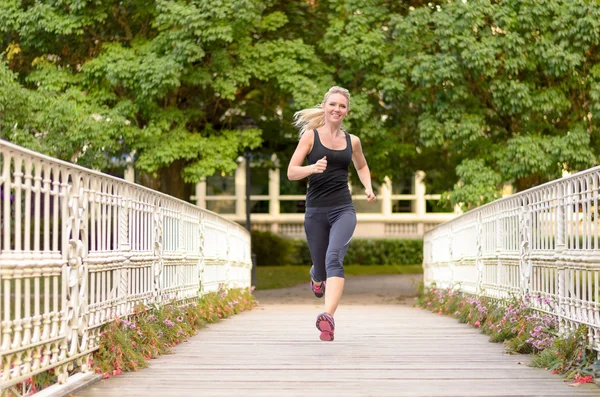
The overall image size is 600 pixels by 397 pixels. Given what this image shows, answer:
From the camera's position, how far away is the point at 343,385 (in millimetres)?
6207

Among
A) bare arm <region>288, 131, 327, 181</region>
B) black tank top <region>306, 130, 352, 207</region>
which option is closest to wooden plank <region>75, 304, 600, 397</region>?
black tank top <region>306, 130, 352, 207</region>

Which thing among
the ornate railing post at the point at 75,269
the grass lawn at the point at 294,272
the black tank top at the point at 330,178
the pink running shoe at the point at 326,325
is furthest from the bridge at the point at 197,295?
the grass lawn at the point at 294,272

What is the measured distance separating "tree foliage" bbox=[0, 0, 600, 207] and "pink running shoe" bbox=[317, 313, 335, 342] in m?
12.6

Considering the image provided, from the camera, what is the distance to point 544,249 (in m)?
8.66

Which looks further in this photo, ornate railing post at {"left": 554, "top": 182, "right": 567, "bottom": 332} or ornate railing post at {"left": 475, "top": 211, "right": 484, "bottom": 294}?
ornate railing post at {"left": 475, "top": 211, "right": 484, "bottom": 294}

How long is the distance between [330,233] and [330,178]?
461 millimetres

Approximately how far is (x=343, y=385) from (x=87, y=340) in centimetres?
170

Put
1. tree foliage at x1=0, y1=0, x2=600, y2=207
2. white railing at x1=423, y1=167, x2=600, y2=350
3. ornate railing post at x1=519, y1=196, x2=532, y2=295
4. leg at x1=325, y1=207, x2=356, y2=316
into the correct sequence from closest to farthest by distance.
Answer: white railing at x1=423, y1=167, x2=600, y2=350 < leg at x1=325, y1=207, x2=356, y2=316 < ornate railing post at x1=519, y1=196, x2=532, y2=295 < tree foliage at x1=0, y1=0, x2=600, y2=207

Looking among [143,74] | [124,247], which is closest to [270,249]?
[143,74]

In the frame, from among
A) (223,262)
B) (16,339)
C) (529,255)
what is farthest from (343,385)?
(223,262)

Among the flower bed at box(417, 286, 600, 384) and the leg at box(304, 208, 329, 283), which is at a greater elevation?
the leg at box(304, 208, 329, 283)

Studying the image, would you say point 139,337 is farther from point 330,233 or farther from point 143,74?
point 143,74

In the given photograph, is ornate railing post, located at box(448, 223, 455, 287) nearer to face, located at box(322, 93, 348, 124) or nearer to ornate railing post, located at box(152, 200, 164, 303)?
ornate railing post, located at box(152, 200, 164, 303)

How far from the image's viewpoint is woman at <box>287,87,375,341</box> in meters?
8.38
